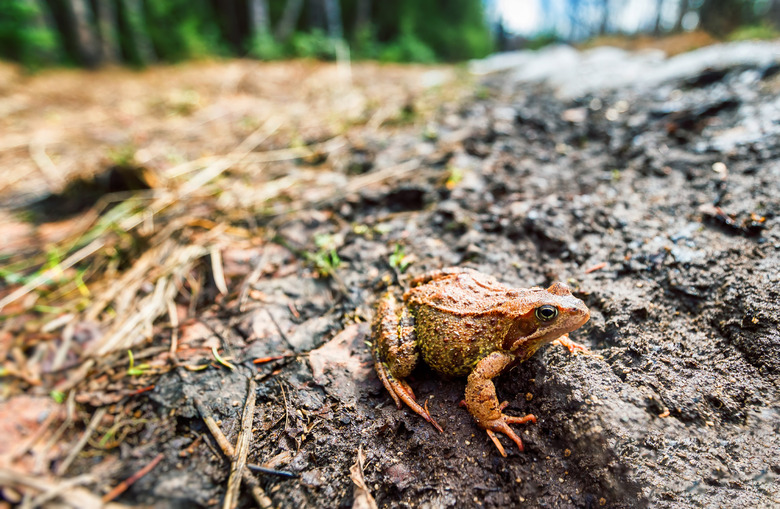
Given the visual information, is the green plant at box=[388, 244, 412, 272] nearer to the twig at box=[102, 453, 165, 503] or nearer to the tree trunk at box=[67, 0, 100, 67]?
the twig at box=[102, 453, 165, 503]

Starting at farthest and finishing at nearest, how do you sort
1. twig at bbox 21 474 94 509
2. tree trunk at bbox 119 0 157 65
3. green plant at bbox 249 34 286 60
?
tree trunk at bbox 119 0 157 65 → green plant at bbox 249 34 286 60 → twig at bbox 21 474 94 509

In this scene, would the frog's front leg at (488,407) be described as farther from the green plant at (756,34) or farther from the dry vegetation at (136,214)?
the green plant at (756,34)

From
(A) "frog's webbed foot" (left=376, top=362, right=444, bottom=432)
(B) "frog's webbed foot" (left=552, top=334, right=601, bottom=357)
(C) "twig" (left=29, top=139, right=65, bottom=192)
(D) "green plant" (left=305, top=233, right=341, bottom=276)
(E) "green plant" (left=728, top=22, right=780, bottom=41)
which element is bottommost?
(A) "frog's webbed foot" (left=376, top=362, right=444, bottom=432)

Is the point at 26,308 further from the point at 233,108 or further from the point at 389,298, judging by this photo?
the point at 233,108

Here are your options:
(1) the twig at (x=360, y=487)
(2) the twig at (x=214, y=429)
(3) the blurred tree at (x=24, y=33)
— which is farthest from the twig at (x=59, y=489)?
(3) the blurred tree at (x=24, y=33)

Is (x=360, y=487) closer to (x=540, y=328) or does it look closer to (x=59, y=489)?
(x=540, y=328)

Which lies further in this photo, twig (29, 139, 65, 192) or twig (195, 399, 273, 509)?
twig (29, 139, 65, 192)

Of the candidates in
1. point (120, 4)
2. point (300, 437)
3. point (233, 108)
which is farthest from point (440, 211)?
point (120, 4)

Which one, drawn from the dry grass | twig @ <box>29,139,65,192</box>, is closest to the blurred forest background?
the dry grass

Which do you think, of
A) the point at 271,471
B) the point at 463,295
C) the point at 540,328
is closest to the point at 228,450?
the point at 271,471
